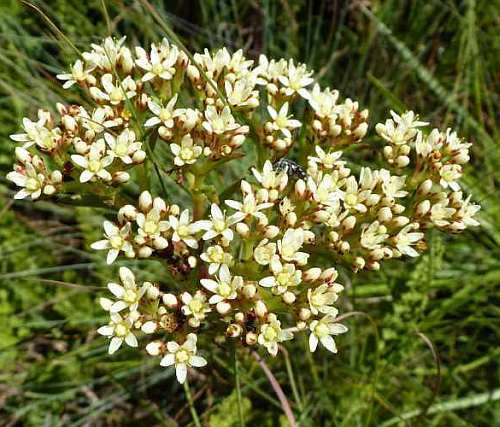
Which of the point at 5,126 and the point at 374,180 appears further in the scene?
the point at 5,126

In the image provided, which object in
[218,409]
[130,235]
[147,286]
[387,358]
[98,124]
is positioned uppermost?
[98,124]

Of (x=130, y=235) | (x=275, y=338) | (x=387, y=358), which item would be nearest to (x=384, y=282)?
(x=387, y=358)

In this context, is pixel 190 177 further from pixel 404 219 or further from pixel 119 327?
pixel 404 219

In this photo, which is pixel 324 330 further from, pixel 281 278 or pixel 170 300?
pixel 170 300

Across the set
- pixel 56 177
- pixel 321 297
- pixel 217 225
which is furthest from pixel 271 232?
pixel 56 177

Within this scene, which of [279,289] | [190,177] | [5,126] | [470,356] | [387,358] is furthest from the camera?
[5,126]

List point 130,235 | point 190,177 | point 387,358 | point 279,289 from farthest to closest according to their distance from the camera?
point 387,358 → point 190,177 → point 130,235 → point 279,289
